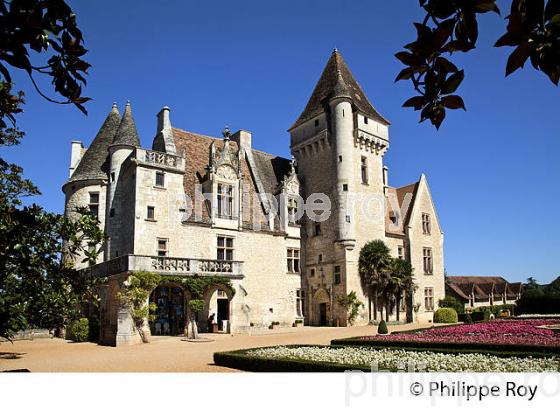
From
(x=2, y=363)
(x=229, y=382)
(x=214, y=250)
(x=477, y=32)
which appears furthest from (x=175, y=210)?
(x=477, y=32)

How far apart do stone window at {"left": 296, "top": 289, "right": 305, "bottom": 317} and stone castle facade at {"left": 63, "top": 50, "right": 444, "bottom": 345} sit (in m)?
0.08

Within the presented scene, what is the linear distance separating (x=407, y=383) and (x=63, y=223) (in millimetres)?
6065

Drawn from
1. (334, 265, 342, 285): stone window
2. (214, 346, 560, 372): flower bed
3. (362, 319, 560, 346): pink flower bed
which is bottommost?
(362, 319, 560, 346): pink flower bed

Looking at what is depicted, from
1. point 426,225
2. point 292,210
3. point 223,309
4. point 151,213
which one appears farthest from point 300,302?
point 426,225

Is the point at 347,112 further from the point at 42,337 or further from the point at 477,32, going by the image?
the point at 477,32

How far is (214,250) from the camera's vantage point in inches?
1046

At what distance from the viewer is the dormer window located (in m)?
27.5

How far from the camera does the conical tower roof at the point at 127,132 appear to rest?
26.5 metres

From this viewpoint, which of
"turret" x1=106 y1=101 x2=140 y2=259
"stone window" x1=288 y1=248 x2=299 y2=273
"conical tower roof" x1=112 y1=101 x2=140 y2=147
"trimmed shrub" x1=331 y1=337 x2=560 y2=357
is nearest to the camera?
"trimmed shrub" x1=331 y1=337 x2=560 y2=357

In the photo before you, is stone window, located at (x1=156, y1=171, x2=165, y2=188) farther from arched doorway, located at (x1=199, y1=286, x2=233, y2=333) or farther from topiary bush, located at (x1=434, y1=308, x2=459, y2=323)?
topiary bush, located at (x1=434, y1=308, x2=459, y2=323)

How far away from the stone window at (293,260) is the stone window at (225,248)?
5.27 m

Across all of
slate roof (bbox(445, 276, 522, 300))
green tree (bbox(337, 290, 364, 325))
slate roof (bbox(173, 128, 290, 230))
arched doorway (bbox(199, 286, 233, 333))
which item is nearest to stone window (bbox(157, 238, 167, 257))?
slate roof (bbox(173, 128, 290, 230))

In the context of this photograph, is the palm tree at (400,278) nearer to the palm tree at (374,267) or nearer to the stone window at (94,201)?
the palm tree at (374,267)

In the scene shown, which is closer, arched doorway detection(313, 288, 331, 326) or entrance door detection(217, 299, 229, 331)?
entrance door detection(217, 299, 229, 331)
